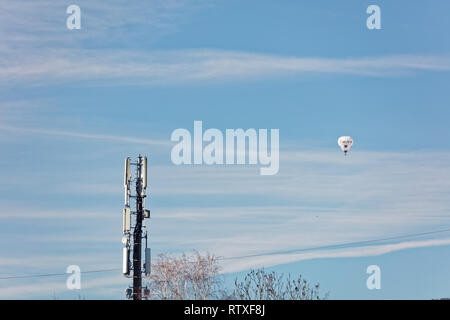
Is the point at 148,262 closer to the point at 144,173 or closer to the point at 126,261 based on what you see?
the point at 126,261

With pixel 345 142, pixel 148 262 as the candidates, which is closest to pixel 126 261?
pixel 148 262

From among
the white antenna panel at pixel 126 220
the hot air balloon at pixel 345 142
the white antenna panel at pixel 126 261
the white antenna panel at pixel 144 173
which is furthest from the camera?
the hot air balloon at pixel 345 142

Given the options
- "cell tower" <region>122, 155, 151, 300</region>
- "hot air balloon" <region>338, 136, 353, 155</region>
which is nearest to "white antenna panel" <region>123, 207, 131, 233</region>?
"cell tower" <region>122, 155, 151, 300</region>

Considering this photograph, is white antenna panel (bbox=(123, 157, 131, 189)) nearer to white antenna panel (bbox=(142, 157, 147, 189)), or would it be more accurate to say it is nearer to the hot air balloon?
white antenna panel (bbox=(142, 157, 147, 189))

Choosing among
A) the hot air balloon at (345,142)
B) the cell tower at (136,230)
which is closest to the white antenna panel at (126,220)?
the cell tower at (136,230)

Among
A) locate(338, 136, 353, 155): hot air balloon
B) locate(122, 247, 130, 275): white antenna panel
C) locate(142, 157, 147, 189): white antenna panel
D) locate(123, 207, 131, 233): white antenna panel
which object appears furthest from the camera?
locate(338, 136, 353, 155): hot air balloon

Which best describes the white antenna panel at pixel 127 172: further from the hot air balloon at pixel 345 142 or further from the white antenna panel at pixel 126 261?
the hot air balloon at pixel 345 142

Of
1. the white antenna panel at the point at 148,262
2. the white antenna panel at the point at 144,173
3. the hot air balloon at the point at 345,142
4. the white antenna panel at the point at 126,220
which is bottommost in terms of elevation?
A: the white antenna panel at the point at 148,262

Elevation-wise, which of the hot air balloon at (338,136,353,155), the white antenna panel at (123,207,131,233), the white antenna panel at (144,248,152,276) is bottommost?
the white antenna panel at (144,248,152,276)
